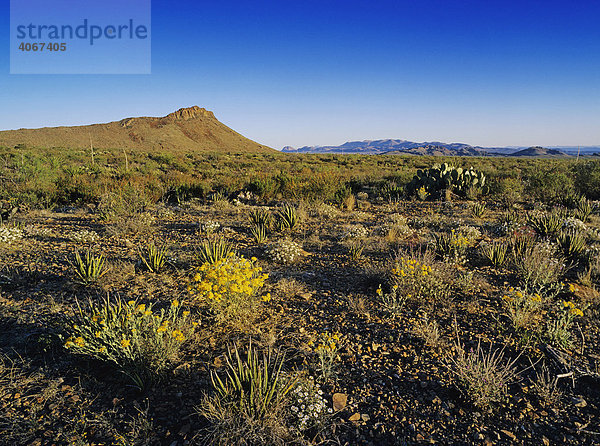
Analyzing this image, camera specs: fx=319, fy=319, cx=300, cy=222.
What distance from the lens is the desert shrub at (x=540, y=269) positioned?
4610 mm

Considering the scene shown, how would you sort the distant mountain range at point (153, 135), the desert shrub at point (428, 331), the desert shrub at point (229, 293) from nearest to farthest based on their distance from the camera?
the desert shrub at point (428, 331) → the desert shrub at point (229, 293) → the distant mountain range at point (153, 135)

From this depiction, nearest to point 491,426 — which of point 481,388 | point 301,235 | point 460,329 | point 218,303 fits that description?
point 481,388

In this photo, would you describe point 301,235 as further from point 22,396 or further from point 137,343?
point 22,396

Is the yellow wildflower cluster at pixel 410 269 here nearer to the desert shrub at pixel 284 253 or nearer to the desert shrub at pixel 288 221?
the desert shrub at pixel 284 253

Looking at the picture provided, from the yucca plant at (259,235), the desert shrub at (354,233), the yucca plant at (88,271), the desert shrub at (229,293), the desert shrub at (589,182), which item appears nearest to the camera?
the desert shrub at (229,293)

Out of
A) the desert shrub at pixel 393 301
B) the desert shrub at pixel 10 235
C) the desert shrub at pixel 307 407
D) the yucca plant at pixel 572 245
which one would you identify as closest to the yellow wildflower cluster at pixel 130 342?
the desert shrub at pixel 307 407

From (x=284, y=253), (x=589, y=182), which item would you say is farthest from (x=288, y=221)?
(x=589, y=182)

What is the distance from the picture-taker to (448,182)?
1238 cm

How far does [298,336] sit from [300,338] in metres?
0.05

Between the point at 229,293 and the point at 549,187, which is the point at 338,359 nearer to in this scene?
the point at 229,293

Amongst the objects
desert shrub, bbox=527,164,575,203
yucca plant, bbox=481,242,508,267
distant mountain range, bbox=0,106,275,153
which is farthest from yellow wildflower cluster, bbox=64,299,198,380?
distant mountain range, bbox=0,106,275,153

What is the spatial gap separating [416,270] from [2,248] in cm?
764

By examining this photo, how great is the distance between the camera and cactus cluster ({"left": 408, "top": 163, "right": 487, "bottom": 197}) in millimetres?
12352

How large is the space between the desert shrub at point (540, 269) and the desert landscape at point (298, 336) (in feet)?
0.13
